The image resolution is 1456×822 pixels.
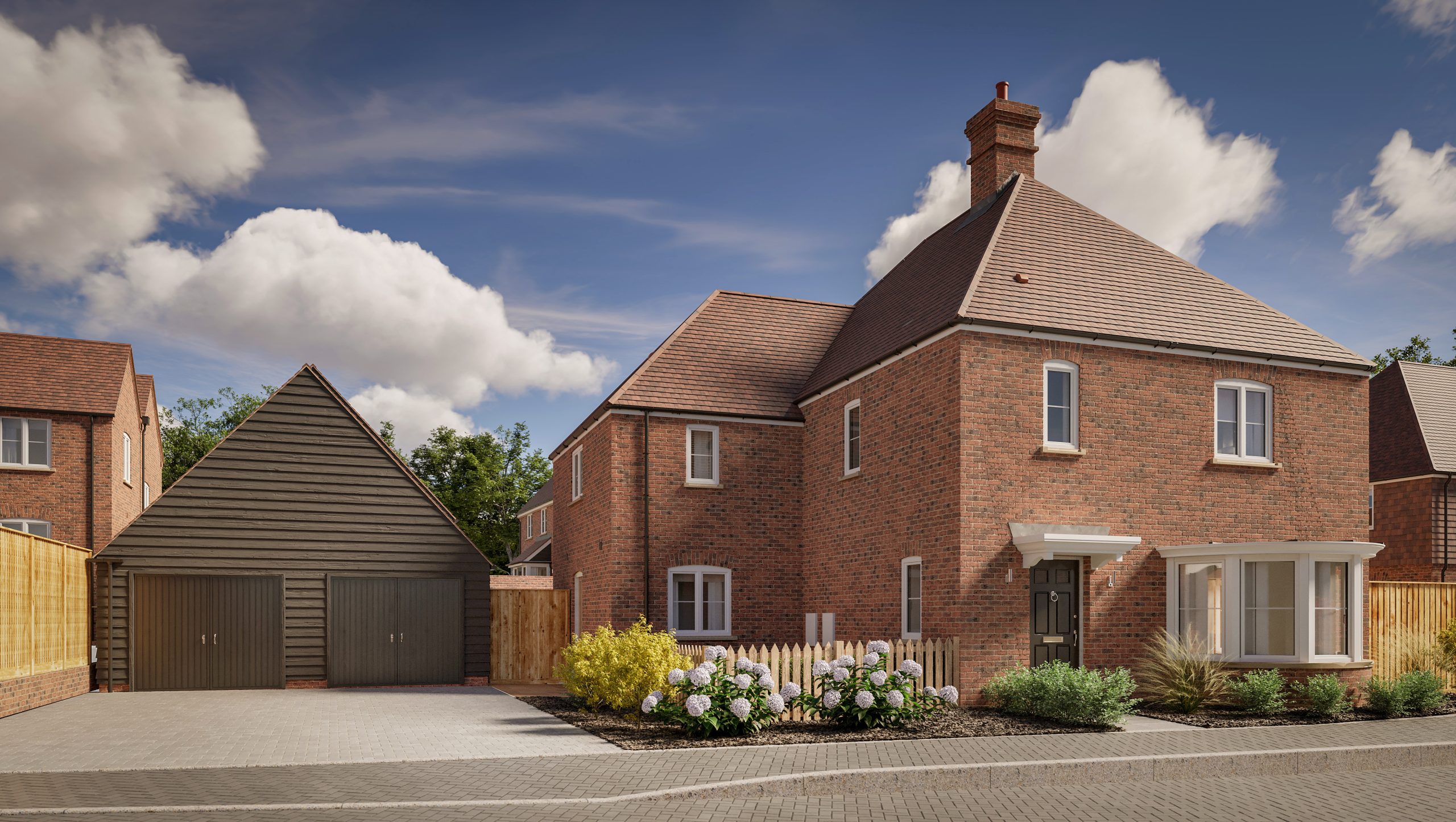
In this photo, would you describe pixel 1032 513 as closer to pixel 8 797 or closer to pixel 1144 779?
pixel 1144 779

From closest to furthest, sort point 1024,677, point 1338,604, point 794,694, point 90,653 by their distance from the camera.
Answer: point 794,694 → point 1024,677 → point 1338,604 → point 90,653

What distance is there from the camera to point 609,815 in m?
8.47

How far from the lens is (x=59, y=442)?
24.7 meters

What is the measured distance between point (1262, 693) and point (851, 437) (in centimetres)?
809

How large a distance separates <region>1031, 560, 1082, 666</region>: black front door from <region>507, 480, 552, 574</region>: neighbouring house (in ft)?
79.3

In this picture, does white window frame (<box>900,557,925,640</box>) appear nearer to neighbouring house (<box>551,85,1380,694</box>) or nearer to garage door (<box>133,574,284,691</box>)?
neighbouring house (<box>551,85,1380,694</box>)

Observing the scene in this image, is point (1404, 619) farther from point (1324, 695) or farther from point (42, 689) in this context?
point (42, 689)

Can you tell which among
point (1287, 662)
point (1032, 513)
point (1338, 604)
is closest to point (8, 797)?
point (1032, 513)

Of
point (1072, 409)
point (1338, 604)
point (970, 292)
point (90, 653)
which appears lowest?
point (90, 653)

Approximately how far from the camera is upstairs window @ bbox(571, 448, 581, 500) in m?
24.2

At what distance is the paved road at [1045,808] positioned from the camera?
8.42m

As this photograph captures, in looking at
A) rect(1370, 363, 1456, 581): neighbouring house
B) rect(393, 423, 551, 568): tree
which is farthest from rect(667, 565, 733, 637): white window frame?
rect(393, 423, 551, 568): tree

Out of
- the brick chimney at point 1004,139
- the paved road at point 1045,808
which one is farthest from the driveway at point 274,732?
the brick chimney at point 1004,139

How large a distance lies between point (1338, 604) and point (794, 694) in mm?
8633
